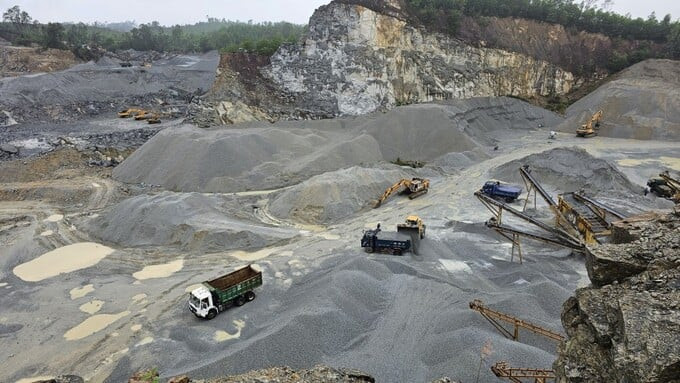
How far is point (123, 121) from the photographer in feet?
145

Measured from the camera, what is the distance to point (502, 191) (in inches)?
917

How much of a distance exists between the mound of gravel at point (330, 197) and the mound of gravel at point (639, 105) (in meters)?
27.2

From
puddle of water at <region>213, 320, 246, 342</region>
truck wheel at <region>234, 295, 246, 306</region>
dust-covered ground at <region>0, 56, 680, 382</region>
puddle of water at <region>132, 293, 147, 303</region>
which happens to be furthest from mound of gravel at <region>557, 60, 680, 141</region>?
puddle of water at <region>132, 293, 147, 303</region>

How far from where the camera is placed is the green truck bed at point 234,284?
45.7 ft

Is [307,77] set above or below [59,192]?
above

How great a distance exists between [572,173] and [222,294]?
69.8 ft

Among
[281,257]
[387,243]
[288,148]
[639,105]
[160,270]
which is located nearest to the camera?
[387,243]

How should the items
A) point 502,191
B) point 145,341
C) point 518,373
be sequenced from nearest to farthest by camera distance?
point 518,373 → point 145,341 → point 502,191

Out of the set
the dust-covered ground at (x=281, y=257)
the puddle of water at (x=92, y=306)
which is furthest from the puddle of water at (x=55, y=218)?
the puddle of water at (x=92, y=306)

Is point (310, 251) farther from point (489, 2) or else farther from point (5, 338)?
point (489, 2)

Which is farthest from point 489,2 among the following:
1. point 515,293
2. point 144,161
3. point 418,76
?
point 515,293

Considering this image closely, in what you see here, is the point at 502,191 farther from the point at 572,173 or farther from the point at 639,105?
the point at 639,105

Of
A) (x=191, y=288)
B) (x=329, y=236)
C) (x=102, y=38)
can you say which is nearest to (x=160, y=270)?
(x=191, y=288)

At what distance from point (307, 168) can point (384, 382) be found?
63.4 ft
